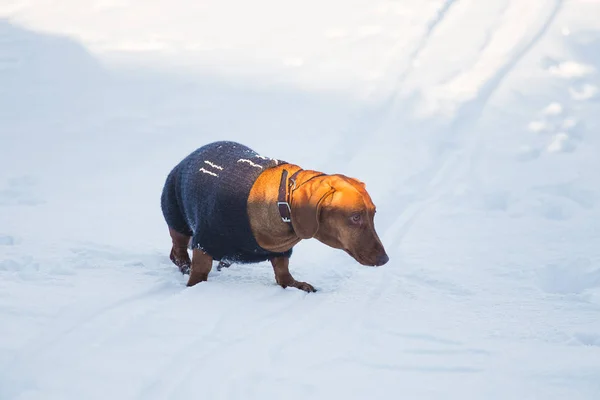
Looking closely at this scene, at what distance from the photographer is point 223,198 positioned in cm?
327

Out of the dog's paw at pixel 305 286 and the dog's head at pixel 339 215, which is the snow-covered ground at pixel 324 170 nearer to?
the dog's paw at pixel 305 286

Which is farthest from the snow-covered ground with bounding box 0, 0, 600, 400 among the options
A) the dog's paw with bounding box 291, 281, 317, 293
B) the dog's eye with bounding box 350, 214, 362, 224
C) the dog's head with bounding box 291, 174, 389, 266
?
the dog's eye with bounding box 350, 214, 362, 224

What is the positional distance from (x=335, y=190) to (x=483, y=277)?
1.15 metres

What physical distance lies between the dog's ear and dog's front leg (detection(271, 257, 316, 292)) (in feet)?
1.43

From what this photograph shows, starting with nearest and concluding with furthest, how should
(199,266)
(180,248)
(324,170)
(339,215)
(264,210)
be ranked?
(339,215) < (264,210) < (199,266) < (180,248) < (324,170)

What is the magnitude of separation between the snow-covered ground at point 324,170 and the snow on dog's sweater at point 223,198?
187 mm

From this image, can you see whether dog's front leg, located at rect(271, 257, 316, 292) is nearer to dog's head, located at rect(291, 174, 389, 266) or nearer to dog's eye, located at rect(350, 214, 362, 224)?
dog's head, located at rect(291, 174, 389, 266)

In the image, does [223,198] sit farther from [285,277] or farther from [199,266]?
[285,277]

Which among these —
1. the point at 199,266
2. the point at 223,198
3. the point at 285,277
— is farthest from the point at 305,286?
the point at 223,198

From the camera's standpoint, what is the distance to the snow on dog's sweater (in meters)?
3.25

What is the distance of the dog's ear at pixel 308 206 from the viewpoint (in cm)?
301

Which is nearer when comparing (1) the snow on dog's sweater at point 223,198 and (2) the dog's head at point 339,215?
(2) the dog's head at point 339,215

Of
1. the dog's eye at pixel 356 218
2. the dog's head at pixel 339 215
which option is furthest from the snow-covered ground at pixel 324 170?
the dog's eye at pixel 356 218

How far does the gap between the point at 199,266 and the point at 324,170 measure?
1.74 metres
